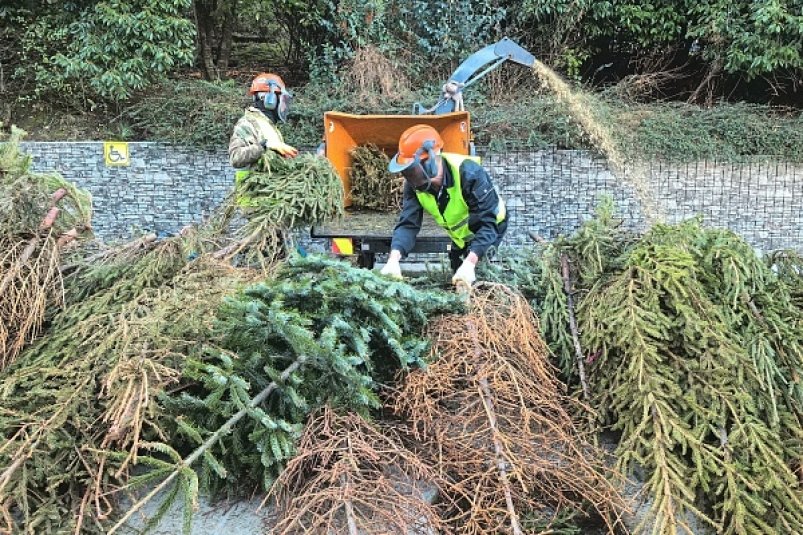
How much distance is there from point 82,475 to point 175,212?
7.83 metres

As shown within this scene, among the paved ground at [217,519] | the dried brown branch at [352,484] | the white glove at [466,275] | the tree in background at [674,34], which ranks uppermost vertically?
the tree in background at [674,34]

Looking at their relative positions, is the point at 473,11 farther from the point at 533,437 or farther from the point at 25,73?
the point at 533,437

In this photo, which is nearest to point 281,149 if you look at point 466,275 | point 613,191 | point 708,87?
point 466,275

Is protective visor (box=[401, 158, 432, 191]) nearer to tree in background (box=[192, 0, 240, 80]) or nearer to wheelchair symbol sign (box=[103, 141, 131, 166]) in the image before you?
wheelchair symbol sign (box=[103, 141, 131, 166])

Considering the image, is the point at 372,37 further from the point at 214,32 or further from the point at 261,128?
the point at 261,128

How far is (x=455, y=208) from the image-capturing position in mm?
4484

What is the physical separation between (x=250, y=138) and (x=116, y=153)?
4897mm

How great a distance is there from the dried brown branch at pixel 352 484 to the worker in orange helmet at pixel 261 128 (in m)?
3.35

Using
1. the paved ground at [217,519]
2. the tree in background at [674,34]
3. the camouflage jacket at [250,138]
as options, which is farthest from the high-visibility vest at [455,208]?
the tree in background at [674,34]

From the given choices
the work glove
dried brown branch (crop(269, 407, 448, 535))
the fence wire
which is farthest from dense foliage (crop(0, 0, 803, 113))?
dried brown branch (crop(269, 407, 448, 535))

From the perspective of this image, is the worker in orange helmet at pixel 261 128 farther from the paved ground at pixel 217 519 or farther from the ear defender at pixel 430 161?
the paved ground at pixel 217 519

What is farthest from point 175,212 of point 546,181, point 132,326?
point 132,326

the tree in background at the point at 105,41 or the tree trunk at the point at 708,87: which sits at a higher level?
the tree in background at the point at 105,41

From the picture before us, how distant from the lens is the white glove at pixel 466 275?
138 inches
